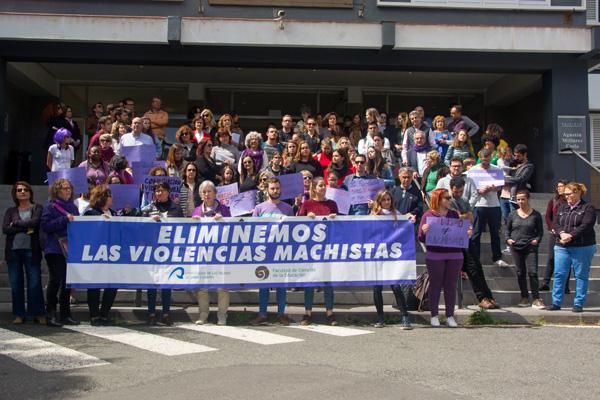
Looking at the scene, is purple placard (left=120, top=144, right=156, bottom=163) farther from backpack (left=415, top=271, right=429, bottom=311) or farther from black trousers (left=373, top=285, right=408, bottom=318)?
backpack (left=415, top=271, right=429, bottom=311)

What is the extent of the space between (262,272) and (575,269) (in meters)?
4.67

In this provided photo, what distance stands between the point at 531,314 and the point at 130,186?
6.18 meters

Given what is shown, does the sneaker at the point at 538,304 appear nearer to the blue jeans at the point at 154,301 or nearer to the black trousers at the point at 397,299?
the black trousers at the point at 397,299

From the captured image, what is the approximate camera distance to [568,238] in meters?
11.3

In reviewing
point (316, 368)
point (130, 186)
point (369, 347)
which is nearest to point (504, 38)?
point (130, 186)

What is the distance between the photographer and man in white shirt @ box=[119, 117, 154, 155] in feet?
45.8

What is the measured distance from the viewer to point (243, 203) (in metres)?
11.5

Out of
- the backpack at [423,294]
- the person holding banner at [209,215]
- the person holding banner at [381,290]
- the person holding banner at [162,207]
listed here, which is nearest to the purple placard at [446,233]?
the person holding banner at [381,290]

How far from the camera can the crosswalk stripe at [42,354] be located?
7.50 meters

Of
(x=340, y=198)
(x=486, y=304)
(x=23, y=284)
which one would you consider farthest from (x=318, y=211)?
(x=23, y=284)

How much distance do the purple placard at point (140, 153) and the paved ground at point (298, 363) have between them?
3991 mm

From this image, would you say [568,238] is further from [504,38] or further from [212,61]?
[212,61]

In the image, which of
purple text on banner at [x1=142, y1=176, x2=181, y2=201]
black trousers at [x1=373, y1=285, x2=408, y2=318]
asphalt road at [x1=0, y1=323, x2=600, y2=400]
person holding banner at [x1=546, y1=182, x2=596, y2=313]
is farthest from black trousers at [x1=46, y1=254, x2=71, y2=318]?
person holding banner at [x1=546, y1=182, x2=596, y2=313]

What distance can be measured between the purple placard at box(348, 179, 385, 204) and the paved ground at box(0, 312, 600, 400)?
7.80ft
